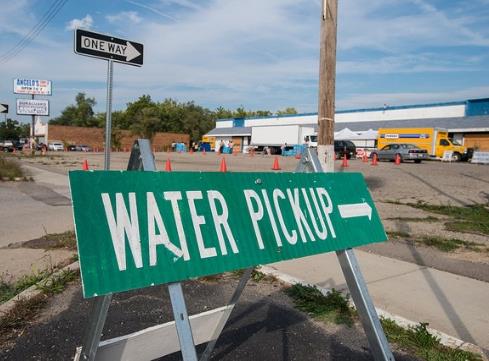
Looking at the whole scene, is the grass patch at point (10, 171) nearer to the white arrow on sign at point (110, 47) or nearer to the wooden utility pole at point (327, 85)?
the white arrow on sign at point (110, 47)

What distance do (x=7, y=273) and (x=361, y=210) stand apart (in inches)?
176

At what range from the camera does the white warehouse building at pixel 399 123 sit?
44.6 m

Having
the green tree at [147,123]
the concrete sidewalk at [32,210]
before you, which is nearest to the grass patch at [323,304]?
the concrete sidewalk at [32,210]

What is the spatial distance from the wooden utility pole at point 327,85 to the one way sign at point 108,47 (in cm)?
238

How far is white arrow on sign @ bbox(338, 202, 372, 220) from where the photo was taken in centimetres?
279

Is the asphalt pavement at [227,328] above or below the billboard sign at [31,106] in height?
below

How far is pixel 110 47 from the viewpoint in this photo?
544 centimetres

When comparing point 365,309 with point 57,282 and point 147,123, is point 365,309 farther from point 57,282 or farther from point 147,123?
point 147,123

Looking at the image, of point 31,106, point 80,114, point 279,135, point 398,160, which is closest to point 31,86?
point 31,106

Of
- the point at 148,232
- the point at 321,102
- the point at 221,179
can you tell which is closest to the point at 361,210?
the point at 221,179

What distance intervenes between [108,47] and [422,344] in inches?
184

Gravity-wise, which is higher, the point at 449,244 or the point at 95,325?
the point at 95,325

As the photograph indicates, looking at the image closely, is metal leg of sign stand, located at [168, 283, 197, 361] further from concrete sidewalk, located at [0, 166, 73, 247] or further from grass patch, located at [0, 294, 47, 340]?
concrete sidewalk, located at [0, 166, 73, 247]

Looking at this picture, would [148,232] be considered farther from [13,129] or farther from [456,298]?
[13,129]
